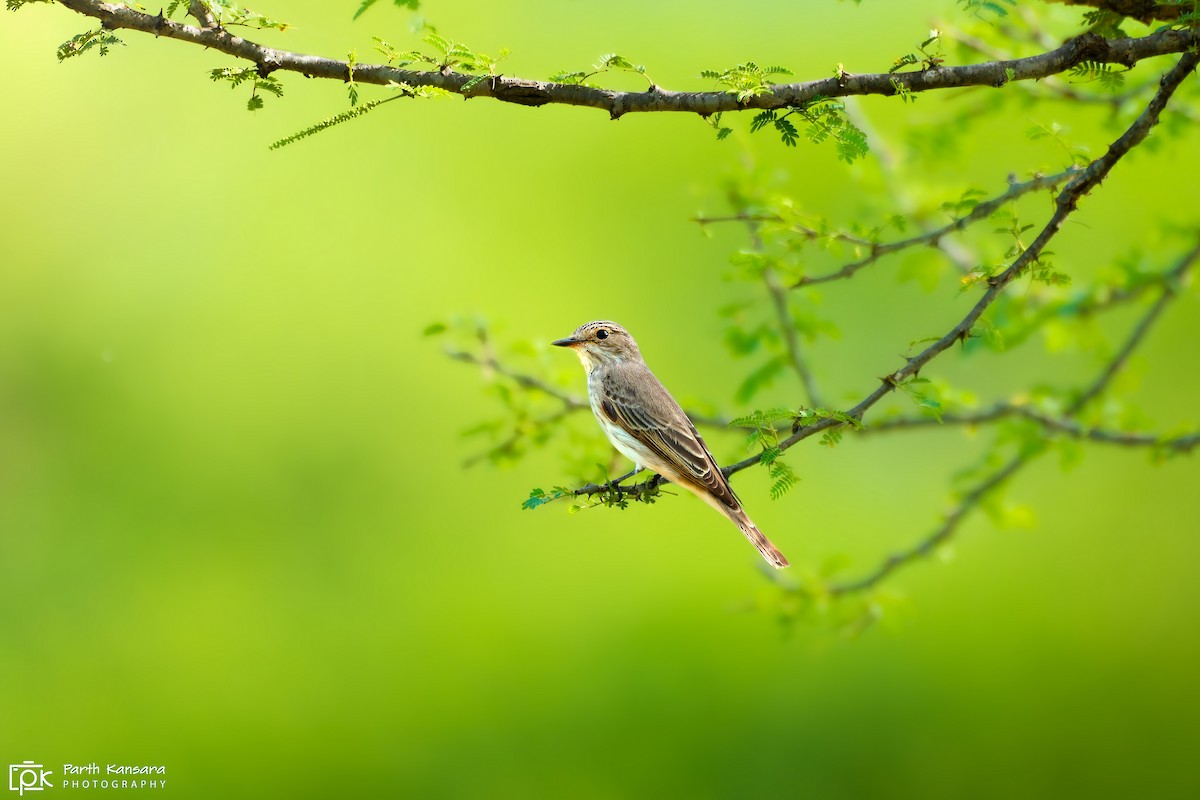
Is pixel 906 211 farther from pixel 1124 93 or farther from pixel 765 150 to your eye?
pixel 765 150

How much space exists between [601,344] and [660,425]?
0.69 metres

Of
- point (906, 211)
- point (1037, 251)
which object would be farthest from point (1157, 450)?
point (1037, 251)

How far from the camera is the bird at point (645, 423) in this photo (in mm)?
5098

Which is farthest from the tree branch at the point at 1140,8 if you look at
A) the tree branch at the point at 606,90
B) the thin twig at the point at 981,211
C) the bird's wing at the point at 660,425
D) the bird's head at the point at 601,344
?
the bird's head at the point at 601,344

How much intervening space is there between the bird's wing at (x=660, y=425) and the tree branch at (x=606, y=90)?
2.17 m

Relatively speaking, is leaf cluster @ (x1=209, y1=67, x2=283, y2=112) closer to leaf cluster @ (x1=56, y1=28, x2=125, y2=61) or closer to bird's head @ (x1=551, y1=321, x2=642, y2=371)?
leaf cluster @ (x1=56, y1=28, x2=125, y2=61)

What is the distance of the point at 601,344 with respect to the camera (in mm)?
5945

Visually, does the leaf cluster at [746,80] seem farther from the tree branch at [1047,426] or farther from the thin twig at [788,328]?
the tree branch at [1047,426]

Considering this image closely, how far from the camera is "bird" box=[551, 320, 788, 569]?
5098 mm

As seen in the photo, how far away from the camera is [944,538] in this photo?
220 inches

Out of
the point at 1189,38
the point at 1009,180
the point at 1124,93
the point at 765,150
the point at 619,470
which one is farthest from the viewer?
the point at 765,150

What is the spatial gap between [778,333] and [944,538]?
1325 mm

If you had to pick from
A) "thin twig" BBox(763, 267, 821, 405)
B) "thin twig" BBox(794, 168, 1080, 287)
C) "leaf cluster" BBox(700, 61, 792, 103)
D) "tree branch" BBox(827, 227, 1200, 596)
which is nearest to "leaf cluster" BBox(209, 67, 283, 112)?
"leaf cluster" BBox(700, 61, 792, 103)

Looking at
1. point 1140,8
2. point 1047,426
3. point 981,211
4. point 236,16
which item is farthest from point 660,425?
point 236,16
